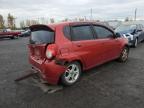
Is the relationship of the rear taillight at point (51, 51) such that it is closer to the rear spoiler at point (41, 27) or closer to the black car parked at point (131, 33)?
the rear spoiler at point (41, 27)

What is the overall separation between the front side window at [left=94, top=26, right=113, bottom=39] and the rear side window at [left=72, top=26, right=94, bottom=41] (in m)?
0.36

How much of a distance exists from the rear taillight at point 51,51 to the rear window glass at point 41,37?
168mm

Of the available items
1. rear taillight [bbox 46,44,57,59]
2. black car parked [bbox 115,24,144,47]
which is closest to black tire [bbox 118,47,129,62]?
black car parked [bbox 115,24,144,47]

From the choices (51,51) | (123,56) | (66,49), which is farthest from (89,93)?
(123,56)

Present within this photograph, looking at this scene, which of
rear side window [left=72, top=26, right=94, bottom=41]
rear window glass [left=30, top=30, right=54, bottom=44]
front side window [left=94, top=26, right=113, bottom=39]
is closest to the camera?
rear window glass [left=30, top=30, right=54, bottom=44]

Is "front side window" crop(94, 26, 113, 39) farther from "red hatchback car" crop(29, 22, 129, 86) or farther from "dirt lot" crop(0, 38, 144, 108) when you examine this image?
"dirt lot" crop(0, 38, 144, 108)

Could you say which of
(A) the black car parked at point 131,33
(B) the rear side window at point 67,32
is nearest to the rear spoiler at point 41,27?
(B) the rear side window at point 67,32

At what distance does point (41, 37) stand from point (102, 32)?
7.18 ft

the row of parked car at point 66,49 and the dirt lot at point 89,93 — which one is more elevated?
the row of parked car at point 66,49

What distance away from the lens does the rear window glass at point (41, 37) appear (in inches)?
171

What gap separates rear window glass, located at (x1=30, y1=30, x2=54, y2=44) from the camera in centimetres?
433

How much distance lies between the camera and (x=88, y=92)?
13.8 feet

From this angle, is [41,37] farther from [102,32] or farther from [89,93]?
[102,32]

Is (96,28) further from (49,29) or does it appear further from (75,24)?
(49,29)
